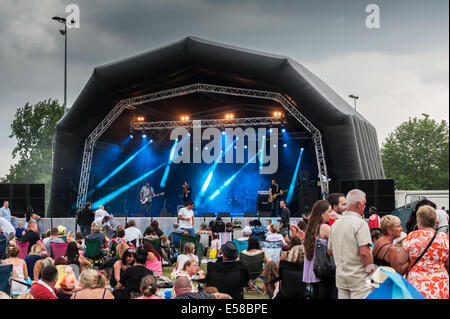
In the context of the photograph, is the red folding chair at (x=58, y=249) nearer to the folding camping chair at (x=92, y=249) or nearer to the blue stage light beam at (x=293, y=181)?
the folding camping chair at (x=92, y=249)

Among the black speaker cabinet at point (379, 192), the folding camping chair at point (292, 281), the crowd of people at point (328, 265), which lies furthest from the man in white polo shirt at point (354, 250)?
the black speaker cabinet at point (379, 192)

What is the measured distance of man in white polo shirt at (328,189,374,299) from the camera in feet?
14.2

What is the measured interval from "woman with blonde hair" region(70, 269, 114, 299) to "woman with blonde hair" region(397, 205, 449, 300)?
259 cm

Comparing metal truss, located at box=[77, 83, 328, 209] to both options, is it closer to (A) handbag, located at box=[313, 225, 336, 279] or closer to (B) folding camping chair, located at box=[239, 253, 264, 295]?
(B) folding camping chair, located at box=[239, 253, 264, 295]

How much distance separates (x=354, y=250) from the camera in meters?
4.39

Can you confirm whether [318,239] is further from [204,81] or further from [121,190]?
[121,190]

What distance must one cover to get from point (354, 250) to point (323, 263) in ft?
1.76

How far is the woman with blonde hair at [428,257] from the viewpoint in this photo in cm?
404

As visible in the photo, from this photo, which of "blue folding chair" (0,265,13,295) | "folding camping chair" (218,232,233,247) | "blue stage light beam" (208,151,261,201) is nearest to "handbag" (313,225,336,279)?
"blue folding chair" (0,265,13,295)

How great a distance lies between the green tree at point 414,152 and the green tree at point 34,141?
3406cm

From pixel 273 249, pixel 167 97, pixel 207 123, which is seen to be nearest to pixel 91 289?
pixel 273 249

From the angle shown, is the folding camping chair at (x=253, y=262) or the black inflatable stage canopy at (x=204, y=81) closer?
the folding camping chair at (x=253, y=262)
